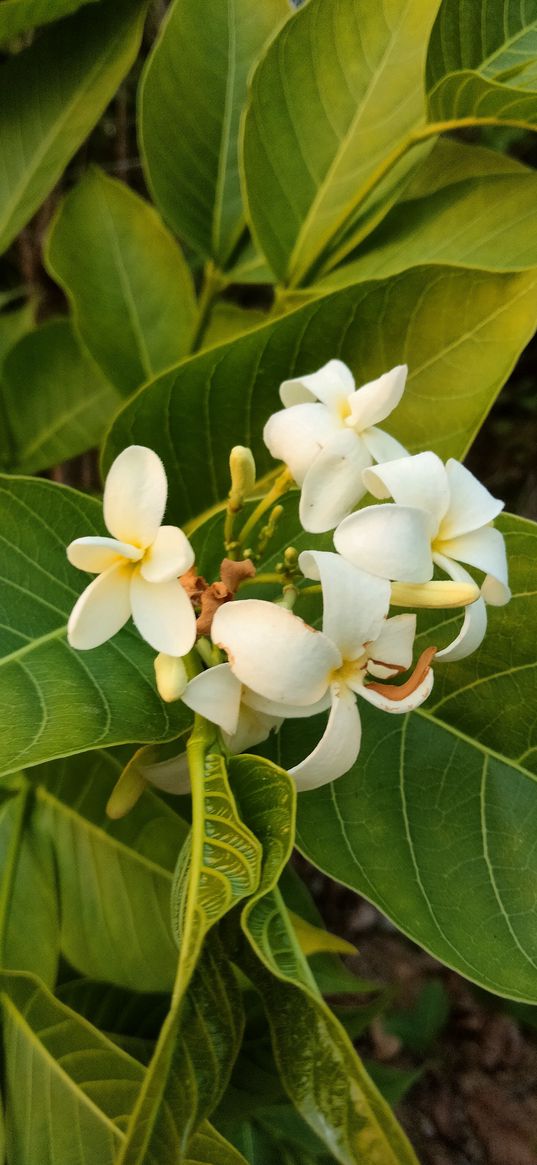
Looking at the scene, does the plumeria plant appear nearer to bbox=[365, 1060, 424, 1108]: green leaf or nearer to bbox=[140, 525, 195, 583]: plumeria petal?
bbox=[140, 525, 195, 583]: plumeria petal

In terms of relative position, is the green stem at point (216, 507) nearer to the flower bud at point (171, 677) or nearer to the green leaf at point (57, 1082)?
the flower bud at point (171, 677)

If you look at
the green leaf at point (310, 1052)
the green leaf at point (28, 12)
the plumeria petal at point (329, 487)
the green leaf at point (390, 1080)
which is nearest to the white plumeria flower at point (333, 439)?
the plumeria petal at point (329, 487)

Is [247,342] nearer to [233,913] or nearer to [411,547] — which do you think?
[411,547]

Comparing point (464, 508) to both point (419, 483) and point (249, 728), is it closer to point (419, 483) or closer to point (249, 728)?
point (419, 483)

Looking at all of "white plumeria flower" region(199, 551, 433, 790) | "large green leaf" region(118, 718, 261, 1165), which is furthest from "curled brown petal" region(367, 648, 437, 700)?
"large green leaf" region(118, 718, 261, 1165)

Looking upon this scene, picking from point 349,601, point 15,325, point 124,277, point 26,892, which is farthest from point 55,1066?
point 15,325

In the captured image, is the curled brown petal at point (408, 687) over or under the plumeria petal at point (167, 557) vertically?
under
